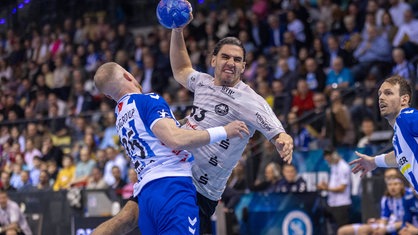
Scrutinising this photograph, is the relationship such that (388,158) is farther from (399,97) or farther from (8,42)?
(8,42)

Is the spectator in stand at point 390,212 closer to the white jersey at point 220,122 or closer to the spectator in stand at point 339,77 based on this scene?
the spectator in stand at point 339,77

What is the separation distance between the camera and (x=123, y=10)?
2402cm

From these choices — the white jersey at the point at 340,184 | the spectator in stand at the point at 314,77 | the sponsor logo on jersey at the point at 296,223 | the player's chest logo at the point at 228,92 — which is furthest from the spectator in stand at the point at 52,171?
the player's chest logo at the point at 228,92

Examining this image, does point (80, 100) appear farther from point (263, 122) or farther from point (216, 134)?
point (216, 134)

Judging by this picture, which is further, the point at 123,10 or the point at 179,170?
the point at 123,10

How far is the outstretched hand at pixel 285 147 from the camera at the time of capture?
21.9 feet

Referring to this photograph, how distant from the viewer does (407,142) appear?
7215 mm

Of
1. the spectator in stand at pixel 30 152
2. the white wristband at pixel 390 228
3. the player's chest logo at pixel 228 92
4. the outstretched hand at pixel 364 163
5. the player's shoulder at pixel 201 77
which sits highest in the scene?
the spectator in stand at pixel 30 152

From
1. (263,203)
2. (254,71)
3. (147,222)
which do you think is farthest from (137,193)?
(254,71)

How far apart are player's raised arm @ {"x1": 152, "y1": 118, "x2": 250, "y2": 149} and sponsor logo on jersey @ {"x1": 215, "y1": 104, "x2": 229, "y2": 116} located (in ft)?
3.42

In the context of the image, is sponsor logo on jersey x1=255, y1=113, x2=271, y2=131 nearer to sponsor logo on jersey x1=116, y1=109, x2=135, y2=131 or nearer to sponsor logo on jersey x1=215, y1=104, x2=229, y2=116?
sponsor logo on jersey x1=215, y1=104, x2=229, y2=116

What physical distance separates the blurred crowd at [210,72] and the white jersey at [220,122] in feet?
20.4

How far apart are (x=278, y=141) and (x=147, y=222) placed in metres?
1.20

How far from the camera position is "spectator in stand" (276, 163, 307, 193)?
13.8 meters
